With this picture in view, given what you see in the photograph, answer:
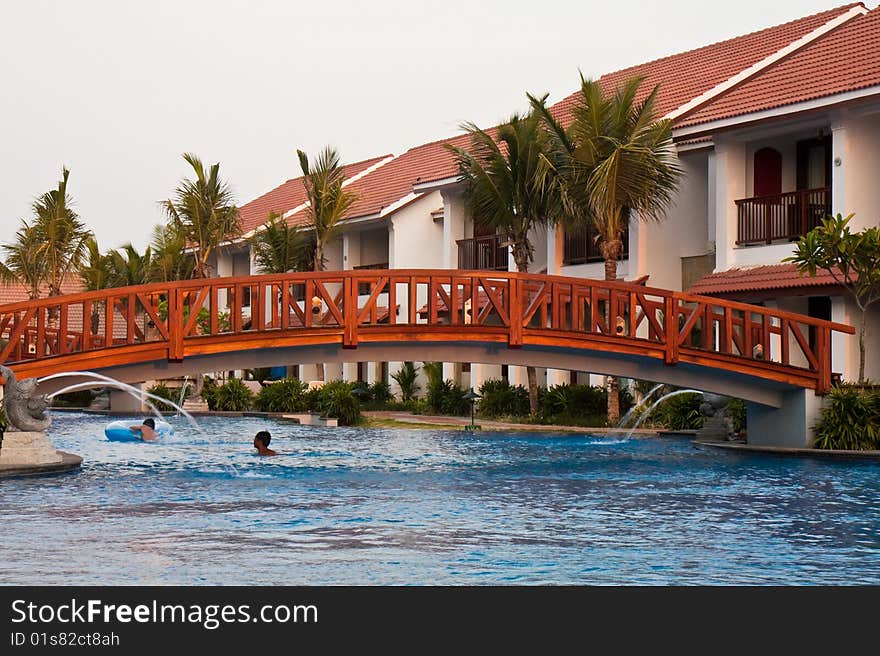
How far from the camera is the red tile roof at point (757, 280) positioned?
30078 mm

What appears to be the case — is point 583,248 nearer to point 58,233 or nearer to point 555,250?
point 555,250

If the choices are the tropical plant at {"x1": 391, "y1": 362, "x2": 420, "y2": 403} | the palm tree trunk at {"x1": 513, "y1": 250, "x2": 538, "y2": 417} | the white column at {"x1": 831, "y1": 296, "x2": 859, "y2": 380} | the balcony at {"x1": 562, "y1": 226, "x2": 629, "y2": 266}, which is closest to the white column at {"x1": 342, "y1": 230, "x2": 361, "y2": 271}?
the tropical plant at {"x1": 391, "y1": 362, "x2": 420, "y2": 403}

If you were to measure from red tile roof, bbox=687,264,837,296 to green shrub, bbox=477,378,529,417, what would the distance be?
6.75 m

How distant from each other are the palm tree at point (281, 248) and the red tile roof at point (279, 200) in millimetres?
7324

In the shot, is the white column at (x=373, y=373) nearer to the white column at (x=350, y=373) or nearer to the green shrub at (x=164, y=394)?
the white column at (x=350, y=373)

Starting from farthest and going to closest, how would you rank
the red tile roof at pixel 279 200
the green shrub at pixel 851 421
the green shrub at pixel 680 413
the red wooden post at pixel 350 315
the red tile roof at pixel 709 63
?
the red tile roof at pixel 279 200
the red tile roof at pixel 709 63
the green shrub at pixel 680 413
the green shrub at pixel 851 421
the red wooden post at pixel 350 315

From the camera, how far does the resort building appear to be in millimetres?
30609

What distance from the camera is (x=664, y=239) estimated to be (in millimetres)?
37375

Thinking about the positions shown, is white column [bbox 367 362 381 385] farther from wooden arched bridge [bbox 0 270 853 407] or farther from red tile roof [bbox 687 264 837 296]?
wooden arched bridge [bbox 0 270 853 407]

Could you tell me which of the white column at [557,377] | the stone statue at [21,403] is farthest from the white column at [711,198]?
the stone statue at [21,403]

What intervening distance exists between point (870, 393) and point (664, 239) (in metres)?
11.5

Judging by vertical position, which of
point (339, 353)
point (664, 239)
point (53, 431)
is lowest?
point (53, 431)
